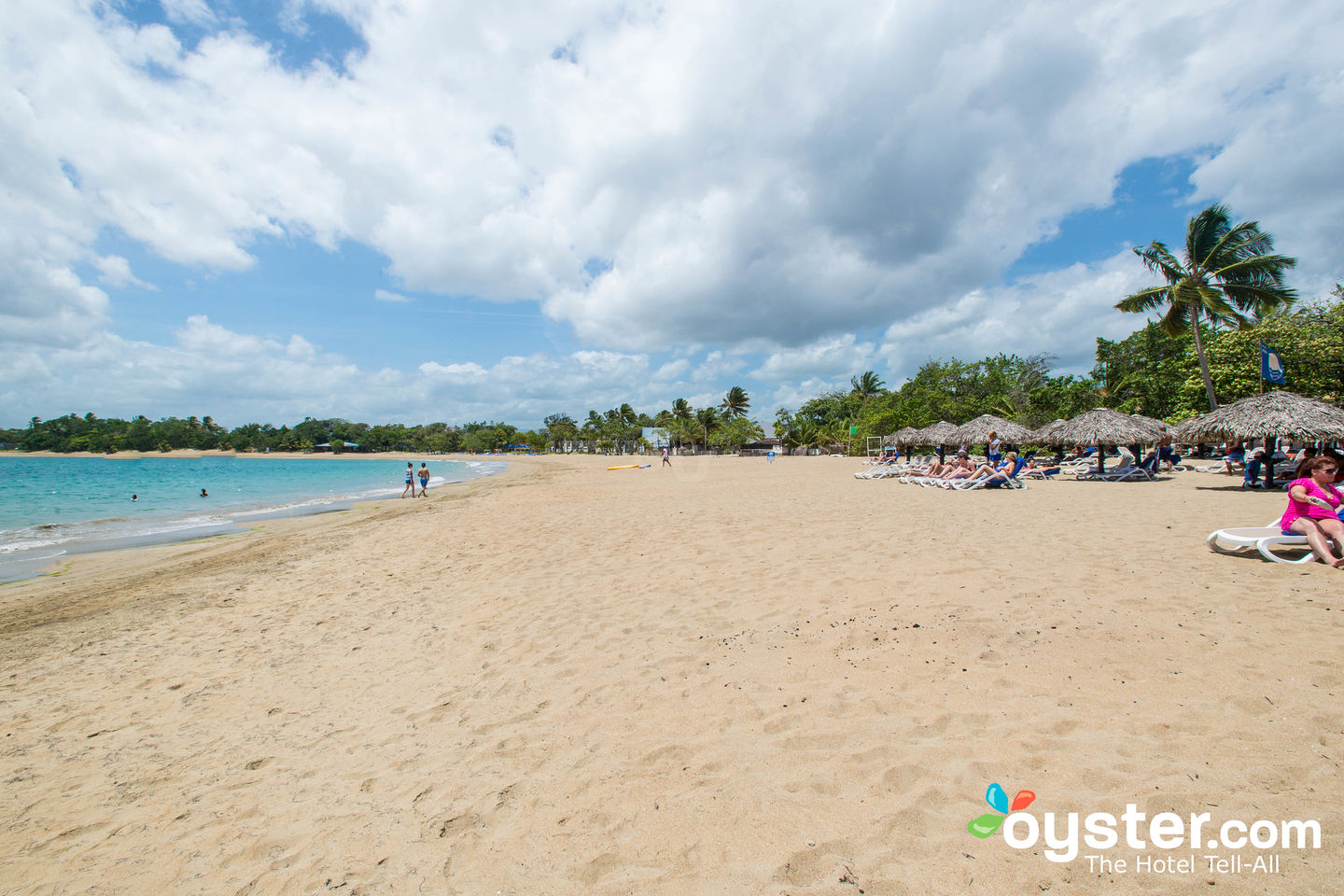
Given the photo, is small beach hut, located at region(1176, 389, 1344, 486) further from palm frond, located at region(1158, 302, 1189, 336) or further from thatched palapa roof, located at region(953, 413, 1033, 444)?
palm frond, located at region(1158, 302, 1189, 336)

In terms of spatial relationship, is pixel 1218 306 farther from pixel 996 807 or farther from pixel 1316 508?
pixel 996 807

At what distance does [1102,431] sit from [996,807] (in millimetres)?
20077

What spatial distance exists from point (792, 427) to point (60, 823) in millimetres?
63046

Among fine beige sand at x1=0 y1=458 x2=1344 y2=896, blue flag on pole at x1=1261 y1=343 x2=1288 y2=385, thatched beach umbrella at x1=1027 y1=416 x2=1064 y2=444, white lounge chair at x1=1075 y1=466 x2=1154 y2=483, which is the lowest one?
fine beige sand at x1=0 y1=458 x2=1344 y2=896

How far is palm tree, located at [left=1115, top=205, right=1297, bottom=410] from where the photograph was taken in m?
21.0

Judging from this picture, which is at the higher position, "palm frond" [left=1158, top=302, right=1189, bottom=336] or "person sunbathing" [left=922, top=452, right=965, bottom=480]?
"palm frond" [left=1158, top=302, right=1189, bottom=336]

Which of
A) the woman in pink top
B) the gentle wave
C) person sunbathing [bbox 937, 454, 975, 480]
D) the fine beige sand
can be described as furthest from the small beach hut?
the gentle wave

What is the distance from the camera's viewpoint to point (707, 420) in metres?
80.1

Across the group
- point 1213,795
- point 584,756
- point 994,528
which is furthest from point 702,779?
point 994,528

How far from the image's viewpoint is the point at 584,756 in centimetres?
282

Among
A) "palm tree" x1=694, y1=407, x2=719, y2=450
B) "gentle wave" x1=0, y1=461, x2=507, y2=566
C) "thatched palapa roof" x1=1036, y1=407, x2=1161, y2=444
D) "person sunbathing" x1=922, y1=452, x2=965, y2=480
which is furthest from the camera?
"palm tree" x1=694, y1=407, x2=719, y2=450

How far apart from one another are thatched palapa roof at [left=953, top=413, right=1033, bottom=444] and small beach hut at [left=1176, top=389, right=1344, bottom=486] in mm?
6387

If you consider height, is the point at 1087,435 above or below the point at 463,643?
above

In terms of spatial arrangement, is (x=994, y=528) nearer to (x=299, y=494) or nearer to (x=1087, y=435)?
(x=1087, y=435)
